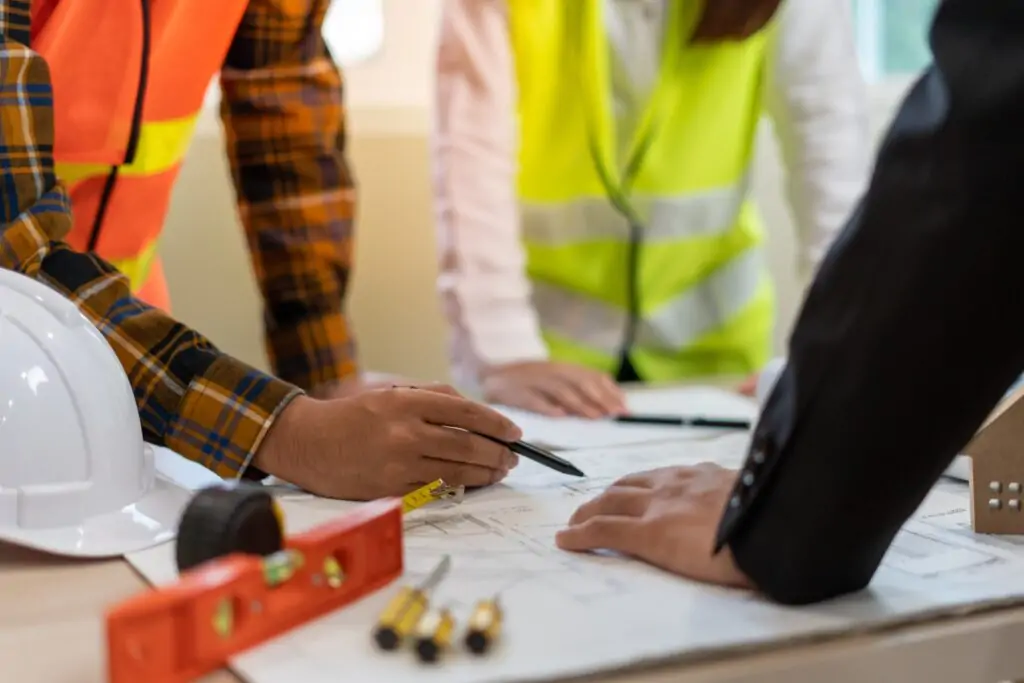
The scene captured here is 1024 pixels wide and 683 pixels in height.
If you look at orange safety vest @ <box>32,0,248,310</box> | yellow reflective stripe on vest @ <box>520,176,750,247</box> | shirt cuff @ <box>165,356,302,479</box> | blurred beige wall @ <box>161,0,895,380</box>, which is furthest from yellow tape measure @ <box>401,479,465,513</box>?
blurred beige wall @ <box>161,0,895,380</box>

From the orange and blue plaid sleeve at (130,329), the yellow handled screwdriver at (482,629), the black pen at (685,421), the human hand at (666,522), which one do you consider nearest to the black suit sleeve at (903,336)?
the human hand at (666,522)

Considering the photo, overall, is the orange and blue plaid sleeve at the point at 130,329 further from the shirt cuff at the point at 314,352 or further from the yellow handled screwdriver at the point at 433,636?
the shirt cuff at the point at 314,352

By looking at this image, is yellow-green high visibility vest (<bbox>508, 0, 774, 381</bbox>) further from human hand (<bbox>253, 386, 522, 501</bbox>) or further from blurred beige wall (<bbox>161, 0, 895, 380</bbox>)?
human hand (<bbox>253, 386, 522, 501</bbox>)

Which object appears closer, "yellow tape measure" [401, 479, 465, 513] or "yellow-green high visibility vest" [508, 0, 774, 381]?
"yellow tape measure" [401, 479, 465, 513]

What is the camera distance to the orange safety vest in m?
0.88

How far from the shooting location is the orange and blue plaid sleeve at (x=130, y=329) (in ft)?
2.41

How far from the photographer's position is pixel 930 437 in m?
0.49

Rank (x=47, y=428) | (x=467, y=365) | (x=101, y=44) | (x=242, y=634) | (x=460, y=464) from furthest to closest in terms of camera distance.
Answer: (x=467, y=365)
(x=101, y=44)
(x=460, y=464)
(x=47, y=428)
(x=242, y=634)

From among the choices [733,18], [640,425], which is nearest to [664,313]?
[733,18]

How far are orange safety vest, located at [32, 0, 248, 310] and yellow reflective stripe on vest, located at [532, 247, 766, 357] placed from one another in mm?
550

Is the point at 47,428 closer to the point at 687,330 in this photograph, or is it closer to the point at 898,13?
the point at 687,330

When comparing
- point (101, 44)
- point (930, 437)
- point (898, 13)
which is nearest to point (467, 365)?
point (101, 44)

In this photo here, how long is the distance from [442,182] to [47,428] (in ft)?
2.53

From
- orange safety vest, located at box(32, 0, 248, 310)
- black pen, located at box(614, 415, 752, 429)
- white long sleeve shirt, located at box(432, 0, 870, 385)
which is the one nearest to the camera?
orange safety vest, located at box(32, 0, 248, 310)
